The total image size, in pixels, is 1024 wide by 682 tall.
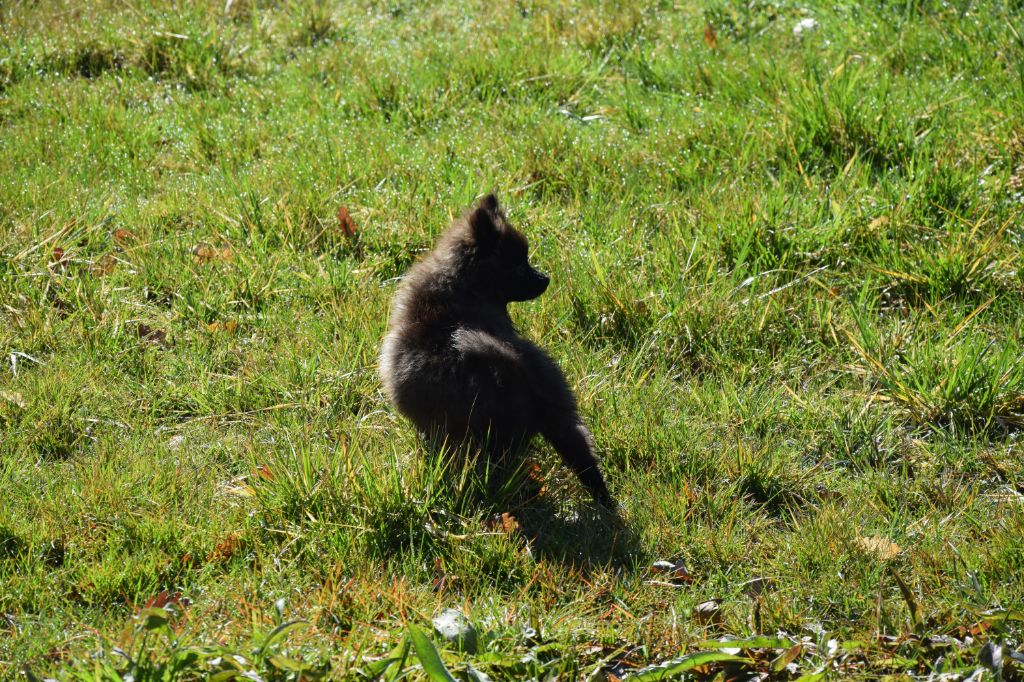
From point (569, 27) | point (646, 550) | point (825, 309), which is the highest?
point (569, 27)

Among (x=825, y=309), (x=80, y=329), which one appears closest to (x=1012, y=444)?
(x=825, y=309)

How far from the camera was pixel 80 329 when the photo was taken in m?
5.17

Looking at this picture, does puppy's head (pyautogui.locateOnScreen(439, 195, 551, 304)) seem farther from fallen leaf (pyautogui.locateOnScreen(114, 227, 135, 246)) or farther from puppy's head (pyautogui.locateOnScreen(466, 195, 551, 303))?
fallen leaf (pyautogui.locateOnScreen(114, 227, 135, 246))

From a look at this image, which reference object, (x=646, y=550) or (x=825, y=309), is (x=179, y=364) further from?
(x=825, y=309)

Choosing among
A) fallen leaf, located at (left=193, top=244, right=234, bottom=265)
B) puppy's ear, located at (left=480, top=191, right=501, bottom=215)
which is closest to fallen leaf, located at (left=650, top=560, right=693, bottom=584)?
puppy's ear, located at (left=480, top=191, right=501, bottom=215)

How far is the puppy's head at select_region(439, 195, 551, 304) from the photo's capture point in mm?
4598

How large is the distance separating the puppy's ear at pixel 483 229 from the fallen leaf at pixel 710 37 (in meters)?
3.53

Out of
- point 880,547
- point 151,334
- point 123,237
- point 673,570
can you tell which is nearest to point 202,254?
point 123,237

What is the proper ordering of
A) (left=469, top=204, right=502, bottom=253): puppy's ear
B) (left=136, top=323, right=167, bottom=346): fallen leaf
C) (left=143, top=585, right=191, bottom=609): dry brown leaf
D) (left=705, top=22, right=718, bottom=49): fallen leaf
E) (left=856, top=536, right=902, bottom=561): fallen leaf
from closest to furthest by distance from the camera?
(left=143, top=585, right=191, bottom=609): dry brown leaf, (left=856, top=536, right=902, bottom=561): fallen leaf, (left=469, top=204, right=502, bottom=253): puppy's ear, (left=136, top=323, right=167, bottom=346): fallen leaf, (left=705, top=22, right=718, bottom=49): fallen leaf

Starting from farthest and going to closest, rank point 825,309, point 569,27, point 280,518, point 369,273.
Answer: point 569,27
point 369,273
point 825,309
point 280,518

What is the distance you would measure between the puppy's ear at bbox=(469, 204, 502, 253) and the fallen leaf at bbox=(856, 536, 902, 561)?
6.41 feet

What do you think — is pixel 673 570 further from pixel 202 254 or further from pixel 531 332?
pixel 202 254

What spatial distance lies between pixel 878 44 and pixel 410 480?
505 cm

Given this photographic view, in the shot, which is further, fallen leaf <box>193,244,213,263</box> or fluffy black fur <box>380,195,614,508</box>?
fallen leaf <box>193,244,213,263</box>
